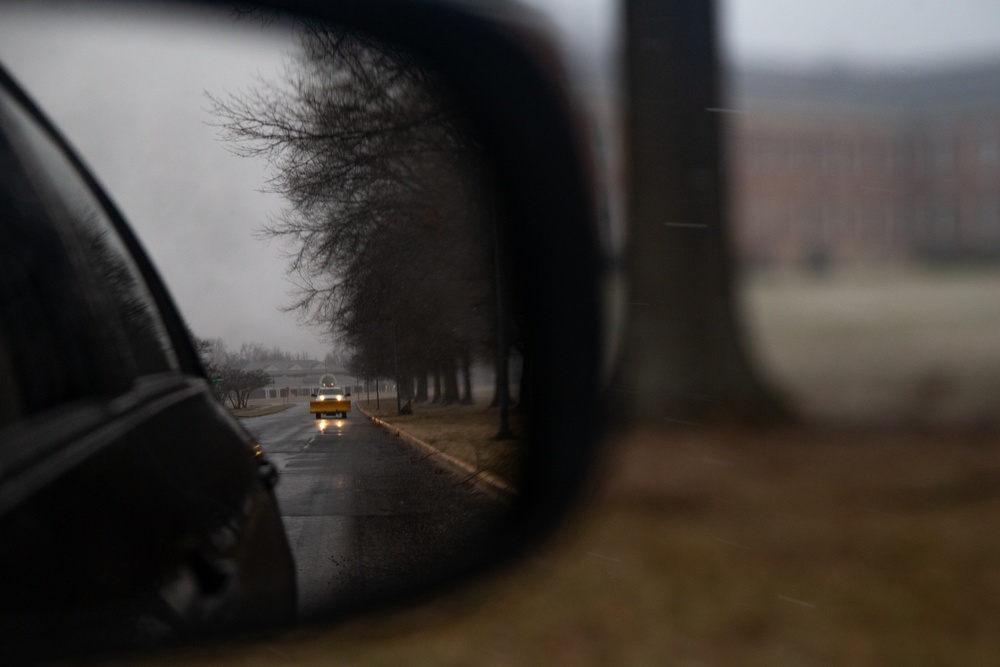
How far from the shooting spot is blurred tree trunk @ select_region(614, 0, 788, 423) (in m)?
8.03

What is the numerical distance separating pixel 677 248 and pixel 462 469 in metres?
7.40

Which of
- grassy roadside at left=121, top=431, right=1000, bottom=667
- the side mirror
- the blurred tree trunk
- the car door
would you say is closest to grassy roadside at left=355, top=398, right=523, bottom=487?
the side mirror

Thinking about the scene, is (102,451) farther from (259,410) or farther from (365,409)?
(365,409)

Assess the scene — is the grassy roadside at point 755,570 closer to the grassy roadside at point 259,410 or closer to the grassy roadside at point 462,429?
the grassy roadside at point 462,429

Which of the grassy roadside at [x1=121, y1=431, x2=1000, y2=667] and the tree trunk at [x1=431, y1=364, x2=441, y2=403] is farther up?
the tree trunk at [x1=431, y1=364, x2=441, y2=403]

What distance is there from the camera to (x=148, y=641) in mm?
826

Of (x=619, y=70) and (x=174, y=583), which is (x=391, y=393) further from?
(x=619, y=70)

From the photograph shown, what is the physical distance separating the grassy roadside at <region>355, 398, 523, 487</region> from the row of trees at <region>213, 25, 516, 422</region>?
0.06 feet

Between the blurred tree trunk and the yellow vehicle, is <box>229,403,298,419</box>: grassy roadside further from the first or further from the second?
the blurred tree trunk

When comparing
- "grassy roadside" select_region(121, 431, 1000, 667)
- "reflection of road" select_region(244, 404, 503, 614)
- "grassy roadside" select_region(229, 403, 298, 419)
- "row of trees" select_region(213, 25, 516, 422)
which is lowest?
"grassy roadside" select_region(121, 431, 1000, 667)

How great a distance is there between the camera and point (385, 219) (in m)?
1.02

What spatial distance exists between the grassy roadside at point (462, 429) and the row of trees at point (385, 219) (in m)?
0.02

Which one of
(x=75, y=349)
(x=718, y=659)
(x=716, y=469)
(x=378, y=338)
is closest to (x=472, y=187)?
(x=378, y=338)

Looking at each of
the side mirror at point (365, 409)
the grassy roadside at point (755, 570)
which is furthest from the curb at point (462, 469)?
the grassy roadside at point (755, 570)
